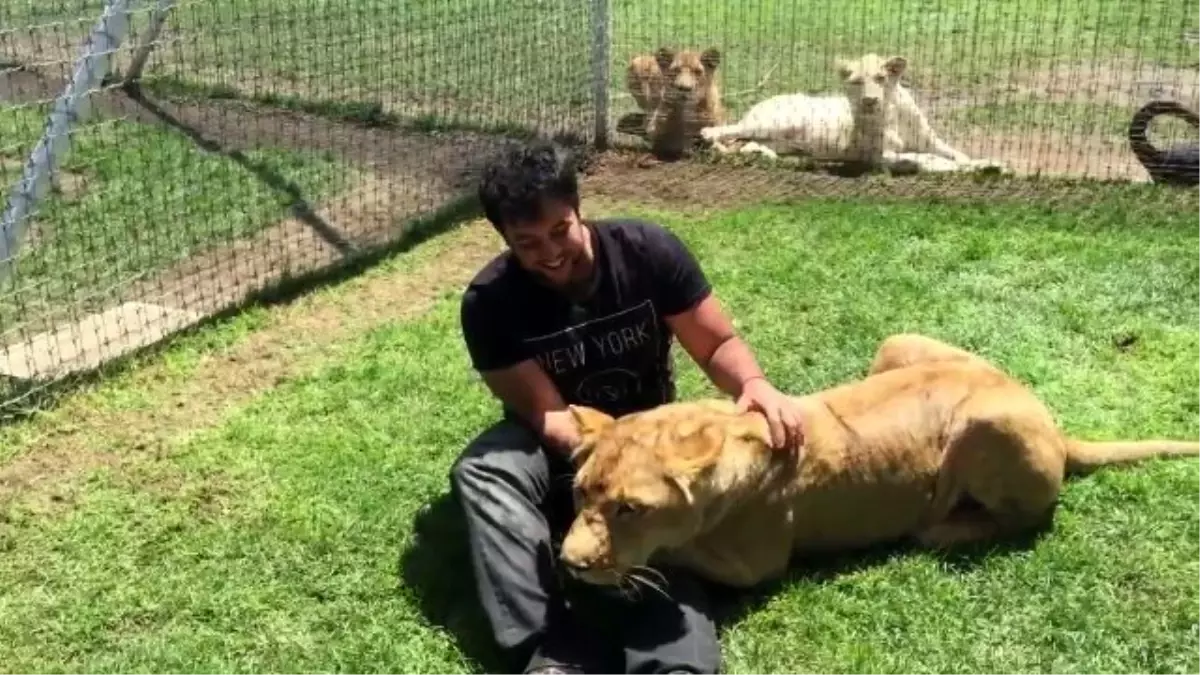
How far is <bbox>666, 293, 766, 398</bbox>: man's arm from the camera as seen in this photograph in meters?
3.80

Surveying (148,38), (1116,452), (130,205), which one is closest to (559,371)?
(1116,452)

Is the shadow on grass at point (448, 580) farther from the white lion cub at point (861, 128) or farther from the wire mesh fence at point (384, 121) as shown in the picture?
the white lion cub at point (861, 128)

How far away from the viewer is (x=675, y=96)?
834 cm

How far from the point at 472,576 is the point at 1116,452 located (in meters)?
2.05

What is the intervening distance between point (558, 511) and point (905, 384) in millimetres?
1082

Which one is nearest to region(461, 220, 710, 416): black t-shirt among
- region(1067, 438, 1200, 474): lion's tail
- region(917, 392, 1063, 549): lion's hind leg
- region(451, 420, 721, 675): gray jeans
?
region(451, 420, 721, 675): gray jeans

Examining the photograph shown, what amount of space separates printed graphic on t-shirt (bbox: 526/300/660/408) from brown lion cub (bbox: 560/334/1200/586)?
1.16 feet

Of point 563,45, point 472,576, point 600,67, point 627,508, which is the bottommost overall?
point 472,576

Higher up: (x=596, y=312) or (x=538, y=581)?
(x=596, y=312)

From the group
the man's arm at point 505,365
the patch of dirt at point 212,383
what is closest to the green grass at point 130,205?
the patch of dirt at point 212,383

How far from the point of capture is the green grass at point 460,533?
11.5 feet

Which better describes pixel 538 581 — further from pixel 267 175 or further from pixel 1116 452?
pixel 267 175

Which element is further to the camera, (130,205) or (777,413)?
(130,205)

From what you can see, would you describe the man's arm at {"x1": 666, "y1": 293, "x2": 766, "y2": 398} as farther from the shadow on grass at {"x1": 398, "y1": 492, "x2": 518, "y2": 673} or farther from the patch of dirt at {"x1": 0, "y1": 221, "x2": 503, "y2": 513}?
the patch of dirt at {"x1": 0, "y1": 221, "x2": 503, "y2": 513}
